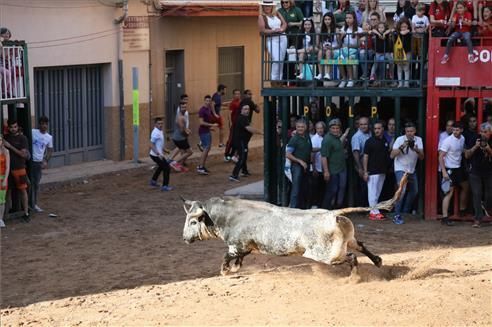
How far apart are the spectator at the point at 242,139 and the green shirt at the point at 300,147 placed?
180 inches

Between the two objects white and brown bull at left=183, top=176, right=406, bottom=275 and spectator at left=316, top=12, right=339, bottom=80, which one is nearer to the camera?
white and brown bull at left=183, top=176, right=406, bottom=275

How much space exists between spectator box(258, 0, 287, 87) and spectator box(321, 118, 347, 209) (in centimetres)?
153

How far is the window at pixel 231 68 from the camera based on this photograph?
1129 inches

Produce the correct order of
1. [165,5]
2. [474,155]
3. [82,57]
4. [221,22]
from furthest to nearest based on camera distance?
1. [221,22]
2. [165,5]
3. [82,57]
4. [474,155]

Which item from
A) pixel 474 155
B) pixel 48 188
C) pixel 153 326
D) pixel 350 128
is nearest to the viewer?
pixel 153 326

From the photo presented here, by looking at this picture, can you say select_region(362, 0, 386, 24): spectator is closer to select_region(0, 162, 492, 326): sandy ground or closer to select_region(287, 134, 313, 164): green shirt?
select_region(287, 134, 313, 164): green shirt

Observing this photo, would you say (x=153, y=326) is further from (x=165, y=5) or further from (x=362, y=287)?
(x=165, y=5)

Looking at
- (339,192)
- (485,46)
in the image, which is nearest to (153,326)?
(339,192)

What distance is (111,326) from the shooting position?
10.9 metres

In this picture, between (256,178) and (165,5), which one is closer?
(256,178)

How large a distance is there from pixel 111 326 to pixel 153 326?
501 millimetres

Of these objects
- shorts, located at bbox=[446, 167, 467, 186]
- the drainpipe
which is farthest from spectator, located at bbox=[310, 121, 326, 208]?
the drainpipe

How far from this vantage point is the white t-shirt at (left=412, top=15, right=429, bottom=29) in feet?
55.8

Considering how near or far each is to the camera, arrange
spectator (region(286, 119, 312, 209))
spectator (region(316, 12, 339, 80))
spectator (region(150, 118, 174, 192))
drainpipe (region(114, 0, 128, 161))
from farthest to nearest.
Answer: drainpipe (region(114, 0, 128, 161)), spectator (region(150, 118, 174, 192)), spectator (region(316, 12, 339, 80)), spectator (region(286, 119, 312, 209))
